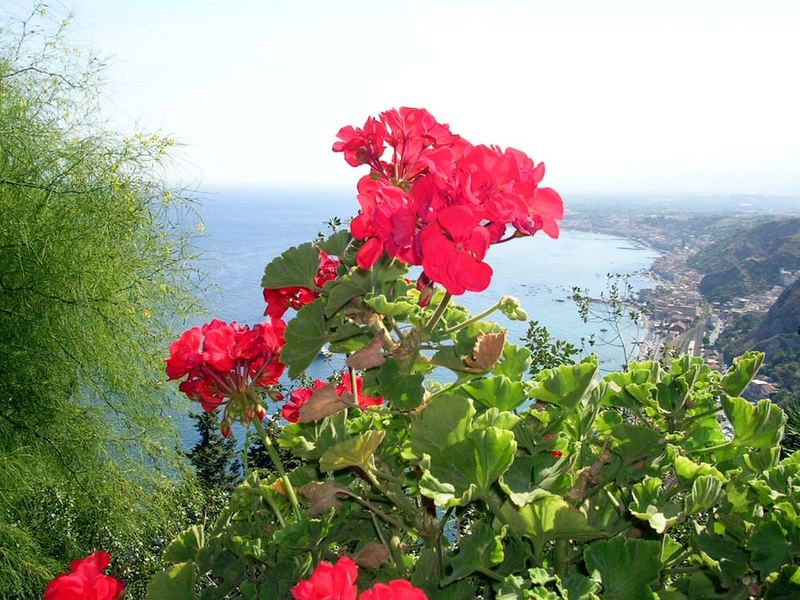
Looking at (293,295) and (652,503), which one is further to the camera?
(293,295)

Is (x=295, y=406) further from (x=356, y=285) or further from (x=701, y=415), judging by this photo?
(x=701, y=415)

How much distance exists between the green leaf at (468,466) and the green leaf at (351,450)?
6 cm

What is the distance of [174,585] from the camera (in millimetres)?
723

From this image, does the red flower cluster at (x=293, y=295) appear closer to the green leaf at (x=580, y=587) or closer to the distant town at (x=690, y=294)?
the green leaf at (x=580, y=587)

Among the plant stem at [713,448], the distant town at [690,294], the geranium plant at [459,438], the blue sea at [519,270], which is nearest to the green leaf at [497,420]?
the geranium plant at [459,438]

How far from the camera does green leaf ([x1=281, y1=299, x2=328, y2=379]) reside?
709mm

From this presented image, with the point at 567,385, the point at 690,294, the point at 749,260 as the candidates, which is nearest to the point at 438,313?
the point at 567,385

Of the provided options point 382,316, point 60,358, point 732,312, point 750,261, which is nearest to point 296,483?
point 382,316

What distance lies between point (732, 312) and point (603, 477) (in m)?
14.2

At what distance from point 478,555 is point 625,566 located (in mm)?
144

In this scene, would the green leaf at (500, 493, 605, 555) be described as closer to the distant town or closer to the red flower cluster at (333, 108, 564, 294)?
the red flower cluster at (333, 108, 564, 294)

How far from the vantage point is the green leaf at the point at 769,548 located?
0.62 metres

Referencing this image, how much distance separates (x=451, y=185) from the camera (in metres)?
0.60

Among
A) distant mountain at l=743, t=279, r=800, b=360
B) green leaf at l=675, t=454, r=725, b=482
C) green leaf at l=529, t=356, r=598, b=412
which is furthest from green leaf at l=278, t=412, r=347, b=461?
distant mountain at l=743, t=279, r=800, b=360
